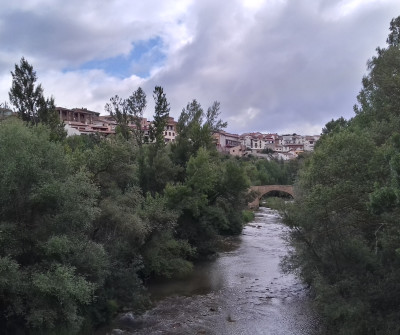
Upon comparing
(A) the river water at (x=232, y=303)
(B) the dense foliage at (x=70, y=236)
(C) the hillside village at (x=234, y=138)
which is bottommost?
(A) the river water at (x=232, y=303)

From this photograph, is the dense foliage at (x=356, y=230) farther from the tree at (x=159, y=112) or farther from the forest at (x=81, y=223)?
the tree at (x=159, y=112)

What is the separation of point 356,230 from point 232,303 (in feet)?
26.3

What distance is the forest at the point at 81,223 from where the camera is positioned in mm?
13453

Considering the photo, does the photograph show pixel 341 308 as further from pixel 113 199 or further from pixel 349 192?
pixel 113 199

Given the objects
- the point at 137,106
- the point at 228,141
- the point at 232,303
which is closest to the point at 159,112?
the point at 137,106

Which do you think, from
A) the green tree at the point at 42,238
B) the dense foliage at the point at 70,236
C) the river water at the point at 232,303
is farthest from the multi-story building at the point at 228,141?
the green tree at the point at 42,238

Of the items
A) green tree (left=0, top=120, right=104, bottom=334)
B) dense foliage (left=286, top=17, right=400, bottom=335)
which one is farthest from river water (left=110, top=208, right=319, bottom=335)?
green tree (left=0, top=120, right=104, bottom=334)

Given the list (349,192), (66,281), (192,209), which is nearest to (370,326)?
(349,192)

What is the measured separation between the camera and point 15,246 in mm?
14203

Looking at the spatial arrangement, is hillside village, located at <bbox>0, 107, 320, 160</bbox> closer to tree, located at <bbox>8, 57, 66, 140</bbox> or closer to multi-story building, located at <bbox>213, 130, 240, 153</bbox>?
multi-story building, located at <bbox>213, 130, 240, 153</bbox>

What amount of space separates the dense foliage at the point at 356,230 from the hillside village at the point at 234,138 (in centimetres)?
5596

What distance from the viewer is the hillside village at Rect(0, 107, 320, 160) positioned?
85188 mm

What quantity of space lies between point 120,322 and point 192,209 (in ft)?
45.0

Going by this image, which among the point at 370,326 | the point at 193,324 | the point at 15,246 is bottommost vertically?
the point at 193,324
